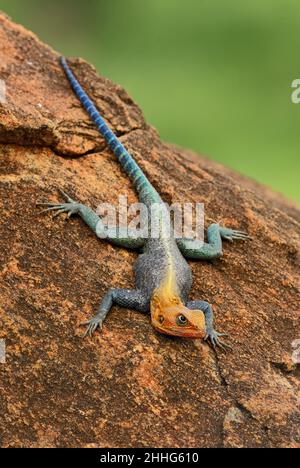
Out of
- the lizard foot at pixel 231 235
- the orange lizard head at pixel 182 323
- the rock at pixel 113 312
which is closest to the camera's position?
the rock at pixel 113 312

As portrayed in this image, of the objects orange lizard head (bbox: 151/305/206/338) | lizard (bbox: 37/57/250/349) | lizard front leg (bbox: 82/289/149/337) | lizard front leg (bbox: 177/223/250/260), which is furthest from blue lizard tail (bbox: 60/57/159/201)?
orange lizard head (bbox: 151/305/206/338)

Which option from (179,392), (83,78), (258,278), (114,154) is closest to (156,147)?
(114,154)

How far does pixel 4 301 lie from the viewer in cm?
371

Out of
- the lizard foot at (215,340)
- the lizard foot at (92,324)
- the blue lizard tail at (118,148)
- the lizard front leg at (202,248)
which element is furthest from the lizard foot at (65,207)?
the lizard foot at (215,340)

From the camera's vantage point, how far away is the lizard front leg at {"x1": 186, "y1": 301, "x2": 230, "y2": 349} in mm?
3920

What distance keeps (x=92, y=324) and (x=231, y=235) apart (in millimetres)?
1575

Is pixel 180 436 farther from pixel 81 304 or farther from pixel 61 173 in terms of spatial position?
pixel 61 173

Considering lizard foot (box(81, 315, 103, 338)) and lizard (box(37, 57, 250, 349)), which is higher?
lizard (box(37, 57, 250, 349))

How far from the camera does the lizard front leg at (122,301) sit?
382cm

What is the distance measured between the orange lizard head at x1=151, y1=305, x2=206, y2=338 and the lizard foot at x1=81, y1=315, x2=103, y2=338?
0.35 metres

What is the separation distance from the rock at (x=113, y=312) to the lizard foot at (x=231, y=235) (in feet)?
0.22

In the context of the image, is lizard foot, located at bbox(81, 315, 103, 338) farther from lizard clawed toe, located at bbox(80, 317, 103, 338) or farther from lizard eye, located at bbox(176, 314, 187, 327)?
lizard eye, located at bbox(176, 314, 187, 327)

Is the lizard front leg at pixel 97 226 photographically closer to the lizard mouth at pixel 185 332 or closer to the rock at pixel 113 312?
the rock at pixel 113 312

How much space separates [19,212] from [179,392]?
1.56m
